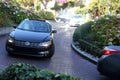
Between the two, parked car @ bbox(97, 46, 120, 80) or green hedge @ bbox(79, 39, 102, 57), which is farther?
green hedge @ bbox(79, 39, 102, 57)

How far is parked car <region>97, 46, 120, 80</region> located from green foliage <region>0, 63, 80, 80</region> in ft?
9.64

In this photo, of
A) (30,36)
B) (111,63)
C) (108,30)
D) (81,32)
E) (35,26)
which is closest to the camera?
(111,63)

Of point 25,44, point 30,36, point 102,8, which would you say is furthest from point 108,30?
point 102,8

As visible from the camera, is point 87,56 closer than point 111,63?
No

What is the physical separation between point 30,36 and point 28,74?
315 inches

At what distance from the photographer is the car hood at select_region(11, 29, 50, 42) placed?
12766mm

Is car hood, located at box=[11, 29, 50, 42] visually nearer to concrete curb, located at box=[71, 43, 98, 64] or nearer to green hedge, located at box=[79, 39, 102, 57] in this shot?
concrete curb, located at box=[71, 43, 98, 64]

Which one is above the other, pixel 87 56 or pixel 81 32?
pixel 87 56

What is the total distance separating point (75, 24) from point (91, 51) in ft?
78.6

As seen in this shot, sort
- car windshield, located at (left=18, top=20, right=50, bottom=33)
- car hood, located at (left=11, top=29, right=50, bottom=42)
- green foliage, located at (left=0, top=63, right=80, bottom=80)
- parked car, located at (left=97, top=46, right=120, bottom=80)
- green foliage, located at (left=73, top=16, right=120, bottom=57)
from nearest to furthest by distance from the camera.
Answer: green foliage, located at (left=0, top=63, right=80, bottom=80) → parked car, located at (left=97, top=46, right=120, bottom=80) → car hood, located at (left=11, top=29, right=50, bottom=42) → car windshield, located at (left=18, top=20, right=50, bottom=33) → green foliage, located at (left=73, top=16, right=120, bottom=57)

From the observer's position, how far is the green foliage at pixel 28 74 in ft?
16.3

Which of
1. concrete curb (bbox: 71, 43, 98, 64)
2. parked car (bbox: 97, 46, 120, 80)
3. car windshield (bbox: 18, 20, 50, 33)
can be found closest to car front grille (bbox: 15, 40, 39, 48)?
car windshield (bbox: 18, 20, 50, 33)

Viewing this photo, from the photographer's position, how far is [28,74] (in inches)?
200

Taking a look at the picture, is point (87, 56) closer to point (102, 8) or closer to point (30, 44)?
point (30, 44)
